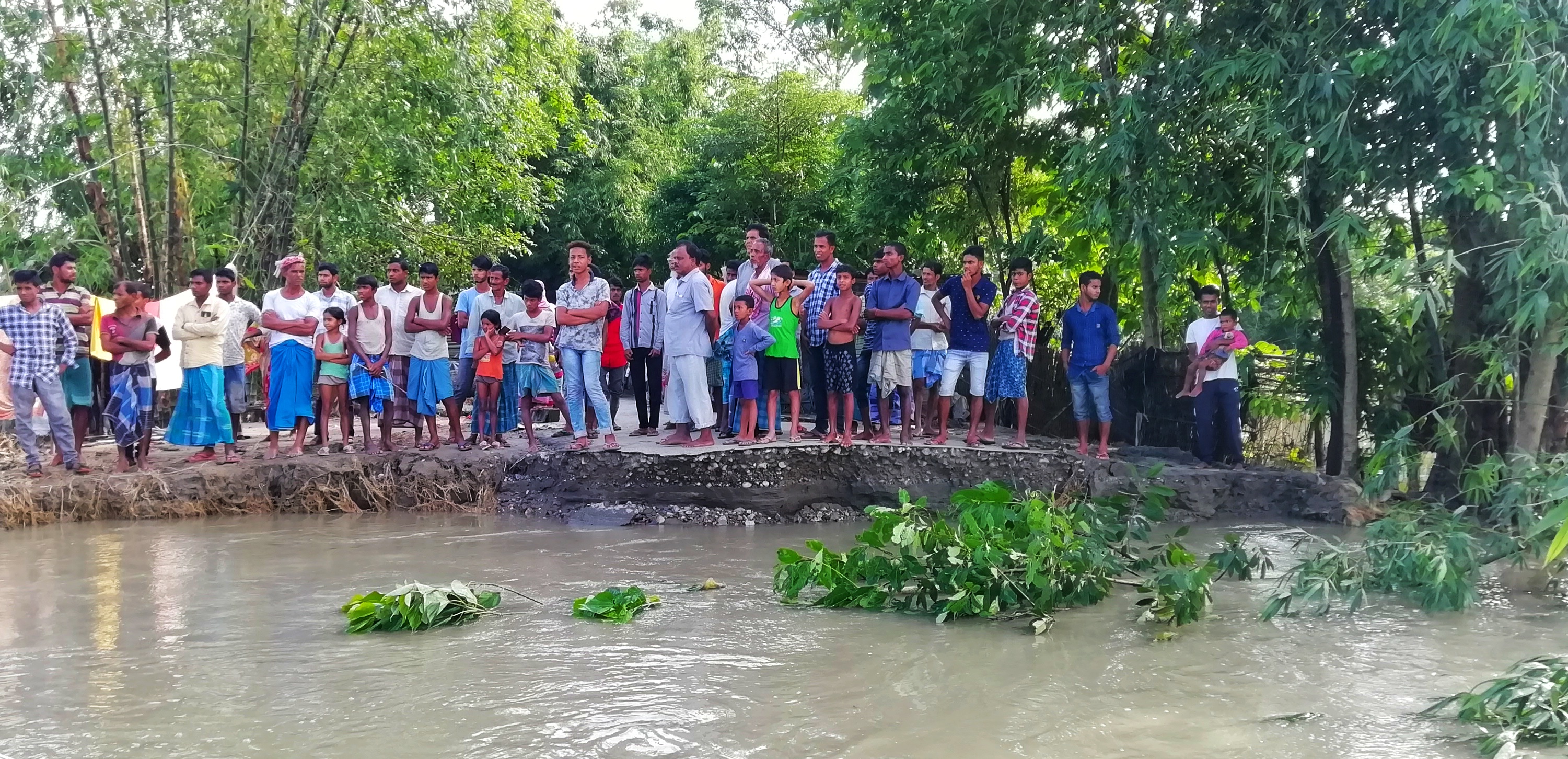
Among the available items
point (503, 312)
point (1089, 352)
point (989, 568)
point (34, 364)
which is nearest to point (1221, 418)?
point (1089, 352)

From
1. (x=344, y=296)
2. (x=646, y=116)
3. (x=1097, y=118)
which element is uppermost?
(x=646, y=116)

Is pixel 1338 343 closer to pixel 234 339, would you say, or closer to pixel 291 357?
pixel 291 357

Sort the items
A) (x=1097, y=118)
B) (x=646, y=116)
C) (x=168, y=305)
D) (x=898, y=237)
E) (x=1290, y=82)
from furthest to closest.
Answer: (x=646, y=116), (x=898, y=237), (x=1097, y=118), (x=168, y=305), (x=1290, y=82)

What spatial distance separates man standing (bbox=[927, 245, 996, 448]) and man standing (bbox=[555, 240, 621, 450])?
2555 mm

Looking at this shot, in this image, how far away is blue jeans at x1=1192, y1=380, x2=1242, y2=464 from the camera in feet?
30.7

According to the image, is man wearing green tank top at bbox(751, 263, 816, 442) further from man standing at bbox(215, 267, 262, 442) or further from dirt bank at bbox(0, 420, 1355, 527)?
man standing at bbox(215, 267, 262, 442)

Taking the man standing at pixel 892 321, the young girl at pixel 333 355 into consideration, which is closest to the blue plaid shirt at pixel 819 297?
the man standing at pixel 892 321

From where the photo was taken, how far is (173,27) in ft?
36.6

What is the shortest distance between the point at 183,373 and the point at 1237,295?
884cm

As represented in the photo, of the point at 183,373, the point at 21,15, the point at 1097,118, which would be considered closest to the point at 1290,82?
the point at 1097,118

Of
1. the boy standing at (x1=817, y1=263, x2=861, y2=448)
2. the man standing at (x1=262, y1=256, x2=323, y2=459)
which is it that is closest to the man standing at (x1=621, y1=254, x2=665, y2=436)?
the boy standing at (x1=817, y1=263, x2=861, y2=448)

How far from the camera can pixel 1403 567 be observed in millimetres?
5816

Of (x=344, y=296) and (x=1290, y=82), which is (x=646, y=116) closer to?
(x=344, y=296)

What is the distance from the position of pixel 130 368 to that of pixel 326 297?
4.83ft
